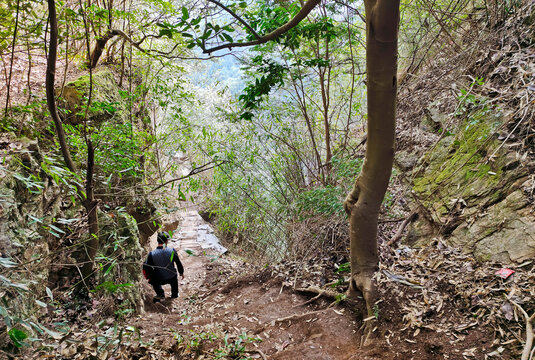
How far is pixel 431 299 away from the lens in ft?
7.88

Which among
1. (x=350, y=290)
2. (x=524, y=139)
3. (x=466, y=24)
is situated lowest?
(x=350, y=290)

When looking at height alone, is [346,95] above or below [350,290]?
above

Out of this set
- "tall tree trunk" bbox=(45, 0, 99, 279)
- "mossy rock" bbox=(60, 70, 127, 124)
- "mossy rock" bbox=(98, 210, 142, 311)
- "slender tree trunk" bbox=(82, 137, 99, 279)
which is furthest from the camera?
"mossy rock" bbox=(60, 70, 127, 124)

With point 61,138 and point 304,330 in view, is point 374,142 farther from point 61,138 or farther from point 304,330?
point 61,138

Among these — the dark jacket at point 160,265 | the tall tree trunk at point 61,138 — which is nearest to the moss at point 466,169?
the tall tree trunk at point 61,138

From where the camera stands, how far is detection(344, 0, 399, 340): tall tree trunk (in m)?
1.77

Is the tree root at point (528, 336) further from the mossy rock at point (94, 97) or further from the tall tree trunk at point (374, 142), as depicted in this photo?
the mossy rock at point (94, 97)

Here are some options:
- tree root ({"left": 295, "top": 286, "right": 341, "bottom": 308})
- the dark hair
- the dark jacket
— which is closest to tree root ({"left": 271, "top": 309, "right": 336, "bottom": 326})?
tree root ({"left": 295, "top": 286, "right": 341, "bottom": 308})

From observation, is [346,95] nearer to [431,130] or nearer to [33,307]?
[431,130]

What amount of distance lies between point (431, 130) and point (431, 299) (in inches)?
125

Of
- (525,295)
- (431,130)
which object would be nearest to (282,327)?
(525,295)

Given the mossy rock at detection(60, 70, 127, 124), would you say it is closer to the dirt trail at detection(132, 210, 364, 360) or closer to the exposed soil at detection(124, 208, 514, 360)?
the dirt trail at detection(132, 210, 364, 360)

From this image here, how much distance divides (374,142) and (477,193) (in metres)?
1.67

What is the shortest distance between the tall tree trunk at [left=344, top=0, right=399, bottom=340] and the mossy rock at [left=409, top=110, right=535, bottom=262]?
1.01 meters
